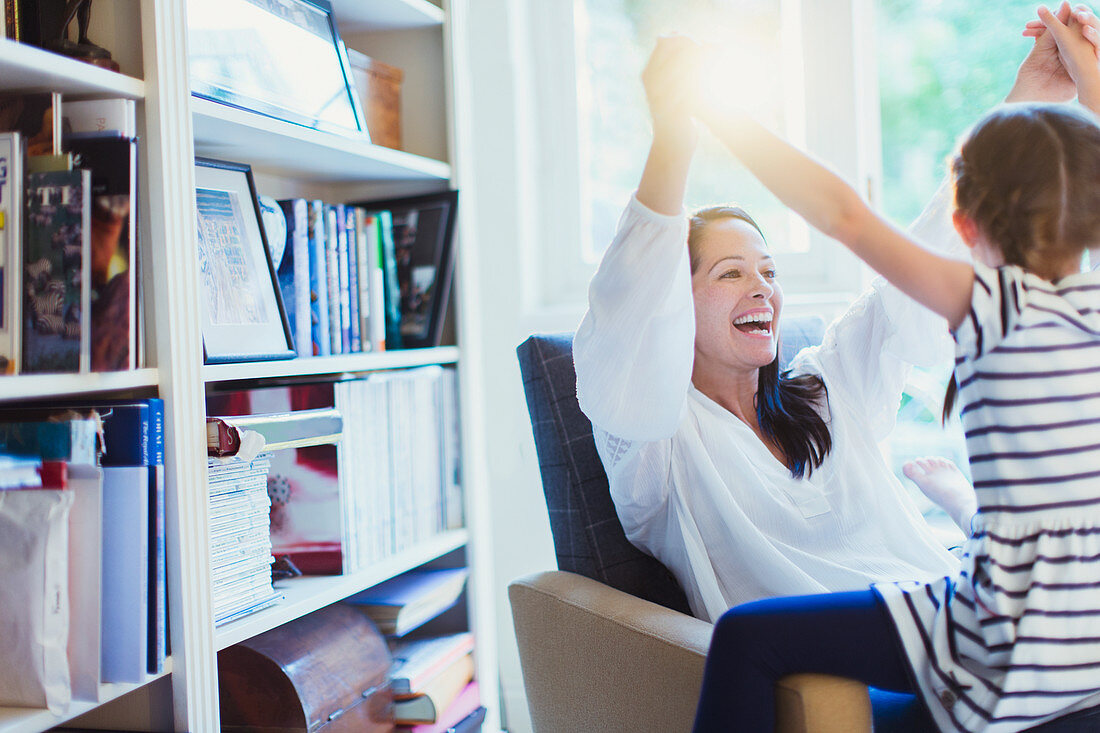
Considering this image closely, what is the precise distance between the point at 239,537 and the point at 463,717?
0.63m

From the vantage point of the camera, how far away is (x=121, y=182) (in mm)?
1085

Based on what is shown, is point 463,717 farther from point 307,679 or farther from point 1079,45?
point 1079,45

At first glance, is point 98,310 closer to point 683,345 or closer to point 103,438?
point 103,438

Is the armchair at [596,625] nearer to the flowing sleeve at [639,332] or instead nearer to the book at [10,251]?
the flowing sleeve at [639,332]

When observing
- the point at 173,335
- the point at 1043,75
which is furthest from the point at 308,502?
the point at 1043,75

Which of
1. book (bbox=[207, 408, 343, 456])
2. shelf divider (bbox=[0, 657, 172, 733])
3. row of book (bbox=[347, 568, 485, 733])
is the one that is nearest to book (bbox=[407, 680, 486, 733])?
row of book (bbox=[347, 568, 485, 733])

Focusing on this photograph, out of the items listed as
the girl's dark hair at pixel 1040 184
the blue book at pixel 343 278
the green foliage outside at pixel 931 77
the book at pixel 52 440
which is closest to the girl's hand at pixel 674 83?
the girl's dark hair at pixel 1040 184

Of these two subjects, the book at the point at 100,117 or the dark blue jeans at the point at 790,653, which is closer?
the dark blue jeans at the point at 790,653

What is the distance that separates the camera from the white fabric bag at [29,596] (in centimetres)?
100

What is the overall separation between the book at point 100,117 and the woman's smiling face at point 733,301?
30.2 inches

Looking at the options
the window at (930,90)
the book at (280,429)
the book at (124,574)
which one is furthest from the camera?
the window at (930,90)

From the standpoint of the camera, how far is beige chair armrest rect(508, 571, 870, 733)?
36.0 inches

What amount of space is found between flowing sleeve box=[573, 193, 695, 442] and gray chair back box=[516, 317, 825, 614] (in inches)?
9.9

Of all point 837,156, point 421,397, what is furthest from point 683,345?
point 837,156
